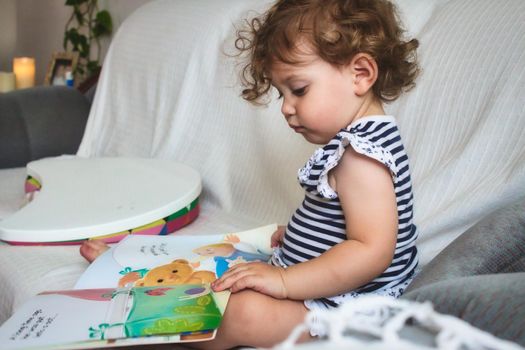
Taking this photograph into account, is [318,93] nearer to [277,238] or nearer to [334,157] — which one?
[334,157]

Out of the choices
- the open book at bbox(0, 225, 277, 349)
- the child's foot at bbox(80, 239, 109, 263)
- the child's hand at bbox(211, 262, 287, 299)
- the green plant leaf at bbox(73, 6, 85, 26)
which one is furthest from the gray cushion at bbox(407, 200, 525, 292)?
the green plant leaf at bbox(73, 6, 85, 26)

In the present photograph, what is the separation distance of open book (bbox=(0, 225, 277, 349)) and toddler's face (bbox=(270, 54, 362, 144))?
0.29m

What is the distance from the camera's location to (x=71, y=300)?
0.94 m

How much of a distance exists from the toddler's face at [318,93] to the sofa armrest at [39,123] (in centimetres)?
127

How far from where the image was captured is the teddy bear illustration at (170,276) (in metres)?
1.04

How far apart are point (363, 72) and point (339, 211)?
8.4 inches

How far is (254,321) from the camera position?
2.99 feet

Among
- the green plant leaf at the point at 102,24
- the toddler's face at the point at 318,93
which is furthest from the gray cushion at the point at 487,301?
the green plant leaf at the point at 102,24

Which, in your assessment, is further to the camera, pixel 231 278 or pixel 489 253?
pixel 231 278

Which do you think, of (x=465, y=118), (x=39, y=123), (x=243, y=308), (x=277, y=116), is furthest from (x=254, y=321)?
(x=39, y=123)

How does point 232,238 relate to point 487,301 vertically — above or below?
below

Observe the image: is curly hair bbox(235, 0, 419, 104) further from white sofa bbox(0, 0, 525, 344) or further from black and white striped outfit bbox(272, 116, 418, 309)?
white sofa bbox(0, 0, 525, 344)

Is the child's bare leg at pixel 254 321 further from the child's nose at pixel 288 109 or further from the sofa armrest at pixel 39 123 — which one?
the sofa armrest at pixel 39 123

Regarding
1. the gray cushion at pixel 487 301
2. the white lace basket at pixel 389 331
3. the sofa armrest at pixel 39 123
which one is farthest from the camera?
the sofa armrest at pixel 39 123
